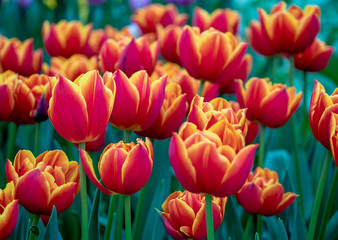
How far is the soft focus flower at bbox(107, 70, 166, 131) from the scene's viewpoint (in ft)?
2.41

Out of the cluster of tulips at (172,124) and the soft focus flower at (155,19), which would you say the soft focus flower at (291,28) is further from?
the soft focus flower at (155,19)

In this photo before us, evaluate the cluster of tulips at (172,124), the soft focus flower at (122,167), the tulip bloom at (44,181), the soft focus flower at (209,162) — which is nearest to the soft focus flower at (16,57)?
the cluster of tulips at (172,124)

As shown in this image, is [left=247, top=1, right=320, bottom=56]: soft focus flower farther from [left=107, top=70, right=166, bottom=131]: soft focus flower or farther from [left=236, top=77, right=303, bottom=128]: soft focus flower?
[left=107, top=70, right=166, bottom=131]: soft focus flower

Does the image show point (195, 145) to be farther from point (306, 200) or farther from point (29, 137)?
point (29, 137)

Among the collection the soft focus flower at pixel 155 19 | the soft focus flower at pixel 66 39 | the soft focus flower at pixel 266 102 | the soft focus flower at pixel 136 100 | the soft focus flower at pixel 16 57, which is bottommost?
the soft focus flower at pixel 155 19

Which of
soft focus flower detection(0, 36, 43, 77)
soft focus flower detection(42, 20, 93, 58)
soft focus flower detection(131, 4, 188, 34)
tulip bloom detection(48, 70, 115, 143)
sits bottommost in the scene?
soft focus flower detection(131, 4, 188, 34)

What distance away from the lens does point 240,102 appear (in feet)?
3.35

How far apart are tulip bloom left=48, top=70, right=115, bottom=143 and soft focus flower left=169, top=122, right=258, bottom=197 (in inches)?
5.4

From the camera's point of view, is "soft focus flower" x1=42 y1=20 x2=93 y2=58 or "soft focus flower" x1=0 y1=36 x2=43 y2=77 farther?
"soft focus flower" x1=42 y1=20 x2=93 y2=58

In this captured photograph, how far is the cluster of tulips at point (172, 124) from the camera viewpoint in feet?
1.86

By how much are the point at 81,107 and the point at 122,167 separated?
95 mm

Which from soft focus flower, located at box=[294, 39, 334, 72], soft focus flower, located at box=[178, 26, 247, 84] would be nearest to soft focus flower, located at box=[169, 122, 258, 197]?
soft focus flower, located at box=[178, 26, 247, 84]

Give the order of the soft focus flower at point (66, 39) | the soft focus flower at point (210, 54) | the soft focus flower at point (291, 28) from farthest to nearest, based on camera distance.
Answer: the soft focus flower at point (66, 39) < the soft focus flower at point (291, 28) < the soft focus flower at point (210, 54)

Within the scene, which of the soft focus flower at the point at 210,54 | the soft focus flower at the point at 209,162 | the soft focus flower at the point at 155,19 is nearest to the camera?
the soft focus flower at the point at 209,162
